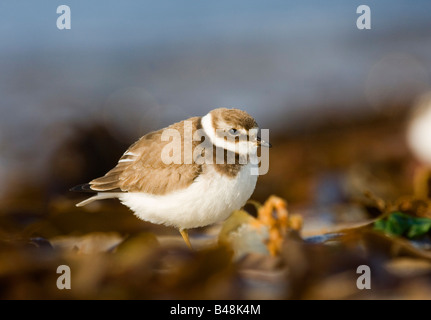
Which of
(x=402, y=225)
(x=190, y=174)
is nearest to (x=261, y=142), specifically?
(x=190, y=174)

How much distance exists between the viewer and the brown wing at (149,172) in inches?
69.5

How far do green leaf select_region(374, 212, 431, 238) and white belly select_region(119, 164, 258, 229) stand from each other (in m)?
0.48

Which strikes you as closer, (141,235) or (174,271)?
(174,271)

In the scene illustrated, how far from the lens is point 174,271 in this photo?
135 cm

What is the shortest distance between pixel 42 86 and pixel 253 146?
2905 mm

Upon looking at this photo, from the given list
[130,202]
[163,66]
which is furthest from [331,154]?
[163,66]

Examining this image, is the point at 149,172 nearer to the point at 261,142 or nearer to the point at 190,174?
the point at 190,174

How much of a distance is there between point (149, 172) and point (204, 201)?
0.97ft

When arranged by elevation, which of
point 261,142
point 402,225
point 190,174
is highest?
point 261,142

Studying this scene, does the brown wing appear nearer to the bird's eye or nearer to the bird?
the bird

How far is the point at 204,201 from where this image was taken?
1.70 meters

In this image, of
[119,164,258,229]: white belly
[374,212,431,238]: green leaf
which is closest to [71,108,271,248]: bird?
[119,164,258,229]: white belly

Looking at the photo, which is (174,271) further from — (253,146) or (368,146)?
(368,146)

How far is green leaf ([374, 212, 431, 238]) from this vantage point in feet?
5.58
